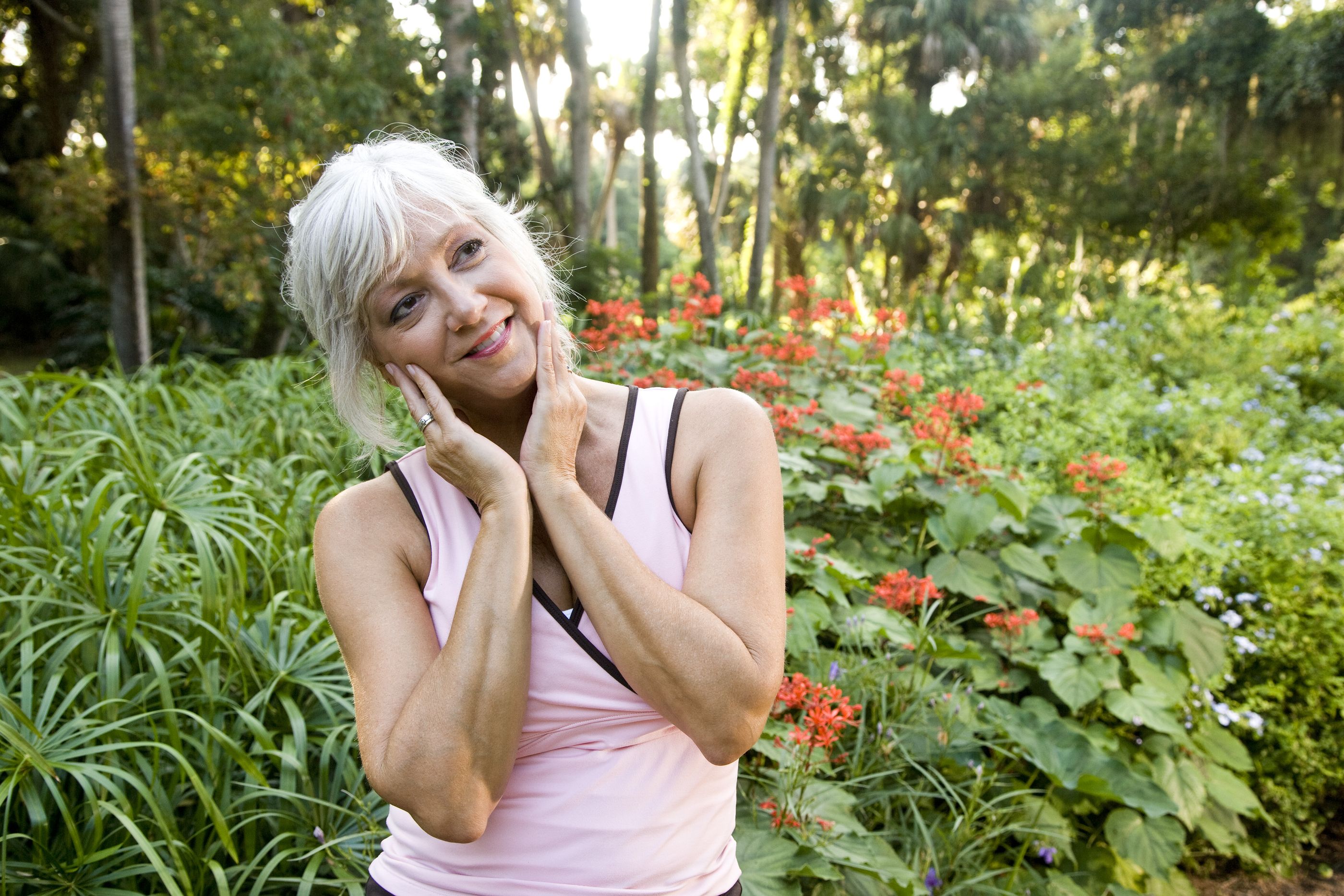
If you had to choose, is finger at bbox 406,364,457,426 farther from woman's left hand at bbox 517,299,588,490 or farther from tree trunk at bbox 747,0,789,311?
tree trunk at bbox 747,0,789,311

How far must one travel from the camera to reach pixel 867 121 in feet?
80.1

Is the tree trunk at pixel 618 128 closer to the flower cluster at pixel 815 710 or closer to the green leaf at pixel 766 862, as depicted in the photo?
the flower cluster at pixel 815 710

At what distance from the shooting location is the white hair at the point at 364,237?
4.06 ft

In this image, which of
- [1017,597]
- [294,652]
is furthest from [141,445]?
[1017,597]

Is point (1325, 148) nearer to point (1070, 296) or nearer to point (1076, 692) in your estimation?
point (1070, 296)

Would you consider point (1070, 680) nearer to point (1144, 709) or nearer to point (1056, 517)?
point (1144, 709)

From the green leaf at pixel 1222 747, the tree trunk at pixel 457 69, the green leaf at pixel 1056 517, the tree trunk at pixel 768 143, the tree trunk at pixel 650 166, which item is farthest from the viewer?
the tree trunk at pixel 650 166

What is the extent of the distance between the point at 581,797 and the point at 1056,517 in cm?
224

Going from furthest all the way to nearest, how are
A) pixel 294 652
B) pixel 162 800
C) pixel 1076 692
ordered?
pixel 1076 692, pixel 294 652, pixel 162 800

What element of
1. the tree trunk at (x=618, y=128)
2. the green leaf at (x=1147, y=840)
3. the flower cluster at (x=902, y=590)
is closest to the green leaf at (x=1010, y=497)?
the flower cluster at (x=902, y=590)

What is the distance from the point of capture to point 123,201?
733 cm

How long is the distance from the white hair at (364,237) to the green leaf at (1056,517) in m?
2.09

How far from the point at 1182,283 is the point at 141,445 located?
33.3ft

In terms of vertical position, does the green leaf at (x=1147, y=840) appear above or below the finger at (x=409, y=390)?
below
